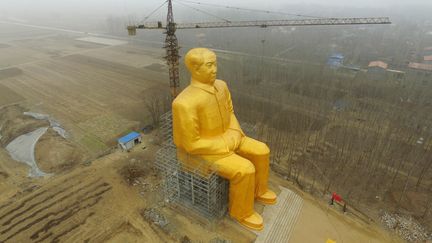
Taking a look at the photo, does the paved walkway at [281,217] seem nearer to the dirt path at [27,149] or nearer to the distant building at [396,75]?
the dirt path at [27,149]

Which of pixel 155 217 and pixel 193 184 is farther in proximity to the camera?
pixel 155 217

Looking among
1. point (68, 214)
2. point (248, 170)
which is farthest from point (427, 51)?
point (68, 214)

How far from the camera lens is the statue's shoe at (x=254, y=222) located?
11.2 metres

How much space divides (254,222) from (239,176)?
2485mm

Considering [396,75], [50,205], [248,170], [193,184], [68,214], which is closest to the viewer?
[248,170]

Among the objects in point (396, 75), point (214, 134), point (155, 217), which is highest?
point (214, 134)

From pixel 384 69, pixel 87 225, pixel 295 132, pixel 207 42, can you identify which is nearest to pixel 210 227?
pixel 87 225

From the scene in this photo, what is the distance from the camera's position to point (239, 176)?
10172 mm

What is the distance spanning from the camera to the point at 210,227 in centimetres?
1164

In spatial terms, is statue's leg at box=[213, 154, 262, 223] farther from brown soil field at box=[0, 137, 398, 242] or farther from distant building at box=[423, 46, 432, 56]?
distant building at box=[423, 46, 432, 56]

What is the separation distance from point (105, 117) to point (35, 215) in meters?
10.8

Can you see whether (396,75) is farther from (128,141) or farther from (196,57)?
(128,141)

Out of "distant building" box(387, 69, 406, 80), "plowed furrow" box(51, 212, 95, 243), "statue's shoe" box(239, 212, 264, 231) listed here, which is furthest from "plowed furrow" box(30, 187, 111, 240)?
"distant building" box(387, 69, 406, 80)

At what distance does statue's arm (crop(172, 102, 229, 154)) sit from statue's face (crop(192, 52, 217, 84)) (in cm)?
128
